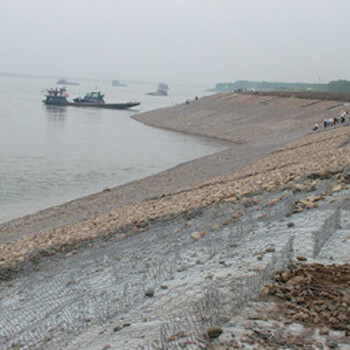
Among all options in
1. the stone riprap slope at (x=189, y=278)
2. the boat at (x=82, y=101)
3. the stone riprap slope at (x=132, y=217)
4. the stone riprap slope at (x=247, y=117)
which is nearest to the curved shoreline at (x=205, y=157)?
the stone riprap slope at (x=247, y=117)

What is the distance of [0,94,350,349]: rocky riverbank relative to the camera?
4.80 metres

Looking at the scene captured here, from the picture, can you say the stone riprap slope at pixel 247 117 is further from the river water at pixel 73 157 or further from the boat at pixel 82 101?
the boat at pixel 82 101

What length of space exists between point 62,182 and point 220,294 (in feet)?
49.1

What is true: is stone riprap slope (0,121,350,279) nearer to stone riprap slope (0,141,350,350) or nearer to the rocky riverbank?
the rocky riverbank

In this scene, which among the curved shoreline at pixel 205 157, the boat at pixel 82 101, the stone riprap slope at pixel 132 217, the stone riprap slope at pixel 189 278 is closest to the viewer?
the stone riprap slope at pixel 189 278

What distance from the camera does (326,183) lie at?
31.4 feet

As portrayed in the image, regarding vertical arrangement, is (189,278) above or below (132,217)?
above

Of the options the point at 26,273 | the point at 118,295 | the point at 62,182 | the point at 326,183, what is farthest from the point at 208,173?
the point at 118,295

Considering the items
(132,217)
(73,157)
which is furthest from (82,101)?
(132,217)

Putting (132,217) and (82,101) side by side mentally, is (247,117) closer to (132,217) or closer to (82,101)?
(132,217)

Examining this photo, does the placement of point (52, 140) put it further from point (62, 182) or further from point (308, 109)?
point (308, 109)

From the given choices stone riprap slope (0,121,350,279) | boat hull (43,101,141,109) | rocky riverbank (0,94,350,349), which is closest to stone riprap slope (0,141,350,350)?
rocky riverbank (0,94,350,349)

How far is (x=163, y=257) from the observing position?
23.5 ft

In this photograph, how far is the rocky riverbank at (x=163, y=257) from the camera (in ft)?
15.8
